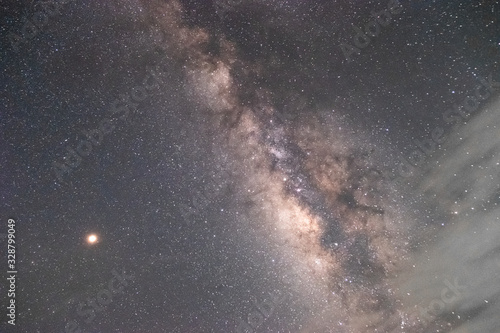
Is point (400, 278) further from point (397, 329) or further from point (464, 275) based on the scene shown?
point (464, 275)

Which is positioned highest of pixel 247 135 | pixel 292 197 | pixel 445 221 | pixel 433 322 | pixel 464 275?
pixel 247 135

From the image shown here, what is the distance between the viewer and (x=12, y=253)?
486 cm

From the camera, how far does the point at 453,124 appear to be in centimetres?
519

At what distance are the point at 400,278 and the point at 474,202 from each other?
1964mm

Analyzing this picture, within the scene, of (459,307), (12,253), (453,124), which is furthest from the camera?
(459,307)

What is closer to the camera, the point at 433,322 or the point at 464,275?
the point at 433,322

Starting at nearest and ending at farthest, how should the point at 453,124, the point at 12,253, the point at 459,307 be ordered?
the point at 12,253 → the point at 453,124 → the point at 459,307

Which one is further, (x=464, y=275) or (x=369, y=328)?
(x=464, y=275)

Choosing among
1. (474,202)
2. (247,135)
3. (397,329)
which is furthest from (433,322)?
(247,135)

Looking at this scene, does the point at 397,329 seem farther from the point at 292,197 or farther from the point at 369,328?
the point at 292,197

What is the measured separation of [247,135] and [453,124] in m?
3.65

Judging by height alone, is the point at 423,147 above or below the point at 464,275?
above

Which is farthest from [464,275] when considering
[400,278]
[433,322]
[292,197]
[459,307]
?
[292,197]

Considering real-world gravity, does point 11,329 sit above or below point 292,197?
below
